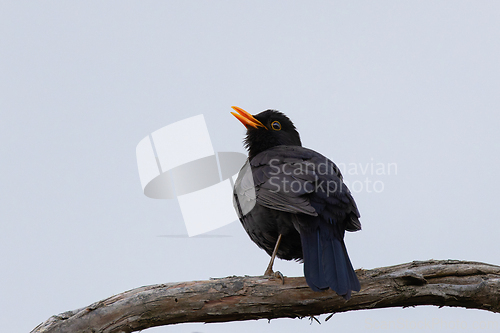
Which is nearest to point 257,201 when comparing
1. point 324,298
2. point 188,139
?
point 324,298

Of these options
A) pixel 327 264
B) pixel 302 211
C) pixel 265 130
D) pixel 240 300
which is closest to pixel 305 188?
pixel 302 211

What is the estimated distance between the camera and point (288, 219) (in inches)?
163

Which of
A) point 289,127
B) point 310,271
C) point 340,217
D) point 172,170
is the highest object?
point 289,127

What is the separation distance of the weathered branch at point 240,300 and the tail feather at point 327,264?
10.0 inches

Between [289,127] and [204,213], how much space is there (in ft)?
4.88

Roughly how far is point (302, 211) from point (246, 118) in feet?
6.75

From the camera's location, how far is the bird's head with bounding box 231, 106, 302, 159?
5523 millimetres

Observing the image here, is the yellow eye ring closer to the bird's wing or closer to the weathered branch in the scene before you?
the bird's wing

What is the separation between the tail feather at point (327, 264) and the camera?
138 inches

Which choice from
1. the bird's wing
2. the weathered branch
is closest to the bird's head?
the bird's wing

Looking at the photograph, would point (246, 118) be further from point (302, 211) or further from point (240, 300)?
point (240, 300)

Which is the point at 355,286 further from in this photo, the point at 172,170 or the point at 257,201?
the point at 172,170

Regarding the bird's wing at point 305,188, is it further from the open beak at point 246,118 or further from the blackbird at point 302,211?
the open beak at point 246,118

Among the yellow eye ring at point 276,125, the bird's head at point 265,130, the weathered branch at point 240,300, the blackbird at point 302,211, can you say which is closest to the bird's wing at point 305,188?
the blackbird at point 302,211
